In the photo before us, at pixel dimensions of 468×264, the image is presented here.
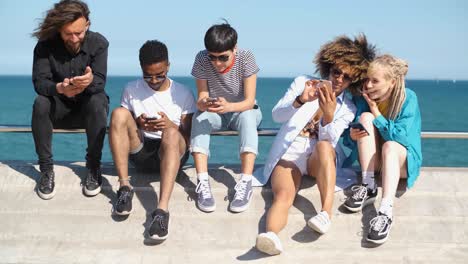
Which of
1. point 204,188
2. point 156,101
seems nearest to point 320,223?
point 204,188

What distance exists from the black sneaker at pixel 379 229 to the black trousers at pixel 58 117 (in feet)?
7.10

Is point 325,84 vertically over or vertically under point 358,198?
over

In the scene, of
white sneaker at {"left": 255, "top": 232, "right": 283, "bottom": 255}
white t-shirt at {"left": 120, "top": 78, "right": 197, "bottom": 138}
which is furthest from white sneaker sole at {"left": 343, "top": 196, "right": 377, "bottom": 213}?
white t-shirt at {"left": 120, "top": 78, "right": 197, "bottom": 138}

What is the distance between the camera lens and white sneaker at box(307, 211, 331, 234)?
182 inches

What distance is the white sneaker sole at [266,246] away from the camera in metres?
4.47

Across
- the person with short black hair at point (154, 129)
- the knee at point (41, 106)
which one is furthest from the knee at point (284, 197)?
the knee at point (41, 106)

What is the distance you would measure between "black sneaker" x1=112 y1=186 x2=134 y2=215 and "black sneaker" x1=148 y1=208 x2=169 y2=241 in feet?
0.84

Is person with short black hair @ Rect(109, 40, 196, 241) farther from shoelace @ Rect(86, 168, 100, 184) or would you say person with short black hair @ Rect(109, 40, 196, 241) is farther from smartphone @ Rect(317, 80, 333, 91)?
smartphone @ Rect(317, 80, 333, 91)

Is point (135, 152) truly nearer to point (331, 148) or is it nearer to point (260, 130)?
point (260, 130)

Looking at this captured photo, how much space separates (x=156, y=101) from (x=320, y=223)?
1617 mm

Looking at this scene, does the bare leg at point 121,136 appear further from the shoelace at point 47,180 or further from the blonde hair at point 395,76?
the blonde hair at point 395,76

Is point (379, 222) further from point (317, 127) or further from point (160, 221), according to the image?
point (160, 221)

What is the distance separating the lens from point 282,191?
4.91 meters

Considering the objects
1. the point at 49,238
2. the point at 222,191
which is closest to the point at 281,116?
the point at 222,191
